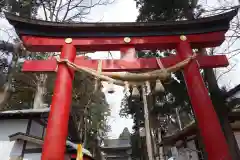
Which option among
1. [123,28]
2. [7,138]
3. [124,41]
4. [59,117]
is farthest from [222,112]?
[7,138]

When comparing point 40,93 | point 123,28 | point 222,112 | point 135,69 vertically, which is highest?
point 40,93

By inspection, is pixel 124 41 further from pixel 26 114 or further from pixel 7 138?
pixel 7 138

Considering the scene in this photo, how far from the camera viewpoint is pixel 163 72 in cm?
480

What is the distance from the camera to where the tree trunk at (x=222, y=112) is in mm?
5475

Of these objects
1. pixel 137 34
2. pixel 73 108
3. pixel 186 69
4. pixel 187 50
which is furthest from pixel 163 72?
pixel 73 108

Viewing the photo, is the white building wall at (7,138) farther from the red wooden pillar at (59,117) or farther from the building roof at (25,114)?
the red wooden pillar at (59,117)

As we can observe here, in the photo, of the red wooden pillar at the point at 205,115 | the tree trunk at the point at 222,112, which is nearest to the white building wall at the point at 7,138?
the red wooden pillar at the point at 205,115

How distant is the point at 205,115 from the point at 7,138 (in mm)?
8543

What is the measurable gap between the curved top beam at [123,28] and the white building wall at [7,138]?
5.50 meters

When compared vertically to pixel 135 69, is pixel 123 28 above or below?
above

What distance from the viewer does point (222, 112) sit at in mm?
6105

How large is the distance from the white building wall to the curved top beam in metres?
5.50

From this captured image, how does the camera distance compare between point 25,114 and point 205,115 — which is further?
point 25,114

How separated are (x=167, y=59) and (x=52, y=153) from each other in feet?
11.7
